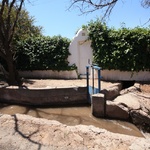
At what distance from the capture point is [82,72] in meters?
11.0

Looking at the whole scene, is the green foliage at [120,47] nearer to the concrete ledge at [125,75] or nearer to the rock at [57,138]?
the concrete ledge at [125,75]

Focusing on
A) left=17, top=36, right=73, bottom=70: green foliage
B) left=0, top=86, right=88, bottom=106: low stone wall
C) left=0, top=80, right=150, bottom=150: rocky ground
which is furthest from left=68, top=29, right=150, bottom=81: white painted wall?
left=0, top=80, right=150, bottom=150: rocky ground

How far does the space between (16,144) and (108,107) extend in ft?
10.1

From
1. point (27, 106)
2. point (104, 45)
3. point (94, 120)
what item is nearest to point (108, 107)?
point (94, 120)

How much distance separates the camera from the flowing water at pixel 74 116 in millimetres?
5215

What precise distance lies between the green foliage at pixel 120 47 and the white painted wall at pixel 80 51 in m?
0.43

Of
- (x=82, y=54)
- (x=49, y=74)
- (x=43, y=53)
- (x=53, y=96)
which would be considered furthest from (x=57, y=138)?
(x=43, y=53)

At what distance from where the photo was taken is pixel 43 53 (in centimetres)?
1127

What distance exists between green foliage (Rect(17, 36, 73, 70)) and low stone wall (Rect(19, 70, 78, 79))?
0.78ft

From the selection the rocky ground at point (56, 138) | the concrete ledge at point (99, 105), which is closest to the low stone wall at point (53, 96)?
the concrete ledge at point (99, 105)

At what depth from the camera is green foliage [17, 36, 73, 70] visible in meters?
11.0

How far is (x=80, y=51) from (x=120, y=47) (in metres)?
2.23

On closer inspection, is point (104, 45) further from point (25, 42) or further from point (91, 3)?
point (91, 3)

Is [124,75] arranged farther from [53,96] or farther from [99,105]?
[99,105]
